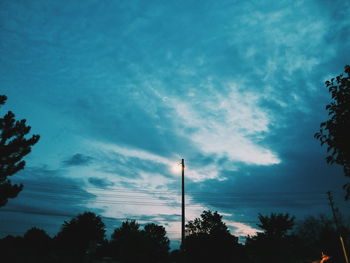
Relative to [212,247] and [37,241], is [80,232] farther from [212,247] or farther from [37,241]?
[212,247]

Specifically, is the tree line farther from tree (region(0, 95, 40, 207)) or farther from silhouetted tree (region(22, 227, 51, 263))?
tree (region(0, 95, 40, 207))

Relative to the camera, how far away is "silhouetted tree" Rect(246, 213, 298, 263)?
48.3 metres

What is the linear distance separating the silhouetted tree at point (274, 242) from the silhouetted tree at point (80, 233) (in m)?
47.1

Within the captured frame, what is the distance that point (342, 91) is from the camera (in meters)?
7.64

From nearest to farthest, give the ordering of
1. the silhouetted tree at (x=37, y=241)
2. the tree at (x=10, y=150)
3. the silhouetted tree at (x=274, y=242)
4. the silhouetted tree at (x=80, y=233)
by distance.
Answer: the tree at (x=10, y=150), the silhouetted tree at (x=274, y=242), the silhouetted tree at (x=80, y=233), the silhouetted tree at (x=37, y=241)

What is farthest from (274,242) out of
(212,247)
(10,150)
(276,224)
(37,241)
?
(37,241)

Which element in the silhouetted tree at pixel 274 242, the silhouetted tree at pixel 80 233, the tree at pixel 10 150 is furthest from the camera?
the silhouetted tree at pixel 80 233

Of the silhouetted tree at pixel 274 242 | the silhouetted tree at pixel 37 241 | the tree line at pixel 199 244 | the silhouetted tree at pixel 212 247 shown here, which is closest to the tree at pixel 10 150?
the tree line at pixel 199 244

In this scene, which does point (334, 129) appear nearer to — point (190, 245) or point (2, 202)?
point (190, 245)

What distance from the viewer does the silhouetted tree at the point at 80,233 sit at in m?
70.1

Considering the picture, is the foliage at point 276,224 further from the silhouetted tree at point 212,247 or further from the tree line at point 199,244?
the silhouetted tree at point 212,247

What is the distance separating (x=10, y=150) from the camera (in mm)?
21828

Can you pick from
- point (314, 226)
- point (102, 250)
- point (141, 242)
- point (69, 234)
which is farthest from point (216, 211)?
point (102, 250)

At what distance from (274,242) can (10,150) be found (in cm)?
5156
